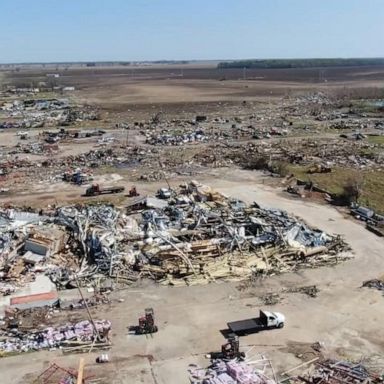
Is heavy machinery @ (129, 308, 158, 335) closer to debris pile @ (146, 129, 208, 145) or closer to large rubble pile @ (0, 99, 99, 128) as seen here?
debris pile @ (146, 129, 208, 145)

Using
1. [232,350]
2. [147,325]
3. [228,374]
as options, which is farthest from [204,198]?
[228,374]

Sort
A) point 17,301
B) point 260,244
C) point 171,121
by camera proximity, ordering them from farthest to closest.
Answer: point 171,121 < point 260,244 < point 17,301

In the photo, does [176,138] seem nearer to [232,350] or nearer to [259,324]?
[259,324]

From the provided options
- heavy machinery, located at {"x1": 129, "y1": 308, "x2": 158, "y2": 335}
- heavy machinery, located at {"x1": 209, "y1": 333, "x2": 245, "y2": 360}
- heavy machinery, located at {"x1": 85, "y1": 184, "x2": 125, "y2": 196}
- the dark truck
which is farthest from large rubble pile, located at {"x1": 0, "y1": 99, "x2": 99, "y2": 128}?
heavy machinery, located at {"x1": 209, "y1": 333, "x2": 245, "y2": 360}

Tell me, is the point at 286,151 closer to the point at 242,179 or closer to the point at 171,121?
the point at 242,179

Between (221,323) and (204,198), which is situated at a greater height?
(204,198)

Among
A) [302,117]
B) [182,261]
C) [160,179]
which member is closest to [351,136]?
[302,117]
